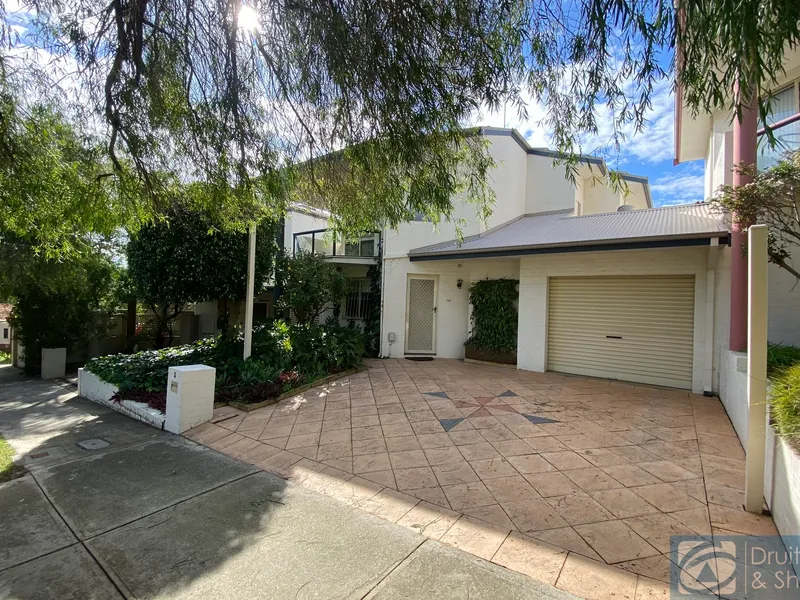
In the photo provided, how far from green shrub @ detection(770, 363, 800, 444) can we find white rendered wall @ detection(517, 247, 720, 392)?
4593mm

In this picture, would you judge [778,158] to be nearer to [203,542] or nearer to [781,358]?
[781,358]

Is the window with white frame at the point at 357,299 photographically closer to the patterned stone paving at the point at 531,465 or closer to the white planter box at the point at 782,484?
the patterned stone paving at the point at 531,465

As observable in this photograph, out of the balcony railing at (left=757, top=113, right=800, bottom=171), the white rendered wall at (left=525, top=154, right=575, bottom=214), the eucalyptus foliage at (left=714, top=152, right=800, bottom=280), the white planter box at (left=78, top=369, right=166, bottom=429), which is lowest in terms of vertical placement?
the white planter box at (left=78, top=369, right=166, bottom=429)

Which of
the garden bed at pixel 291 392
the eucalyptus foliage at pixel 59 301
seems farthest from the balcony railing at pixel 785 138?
the eucalyptus foliage at pixel 59 301

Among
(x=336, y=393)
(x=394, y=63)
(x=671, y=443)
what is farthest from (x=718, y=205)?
(x=336, y=393)

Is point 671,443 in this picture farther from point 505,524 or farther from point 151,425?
point 151,425

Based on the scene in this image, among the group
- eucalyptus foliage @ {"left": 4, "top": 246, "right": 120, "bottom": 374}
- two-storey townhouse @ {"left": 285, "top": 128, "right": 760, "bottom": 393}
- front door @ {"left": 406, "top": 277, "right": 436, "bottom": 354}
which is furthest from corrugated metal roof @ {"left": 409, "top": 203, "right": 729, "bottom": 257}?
eucalyptus foliage @ {"left": 4, "top": 246, "right": 120, "bottom": 374}

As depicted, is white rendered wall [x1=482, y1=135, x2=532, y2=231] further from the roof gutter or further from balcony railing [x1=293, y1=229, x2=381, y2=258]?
balcony railing [x1=293, y1=229, x2=381, y2=258]

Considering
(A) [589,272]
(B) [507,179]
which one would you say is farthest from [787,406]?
(B) [507,179]

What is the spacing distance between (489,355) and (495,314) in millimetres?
1050

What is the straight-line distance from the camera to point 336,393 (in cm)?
720

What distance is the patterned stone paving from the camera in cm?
280

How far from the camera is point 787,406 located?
2893 millimetres

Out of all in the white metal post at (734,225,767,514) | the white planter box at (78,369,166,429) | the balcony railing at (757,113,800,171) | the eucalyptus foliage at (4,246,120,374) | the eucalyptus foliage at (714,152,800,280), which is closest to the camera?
the white metal post at (734,225,767,514)
